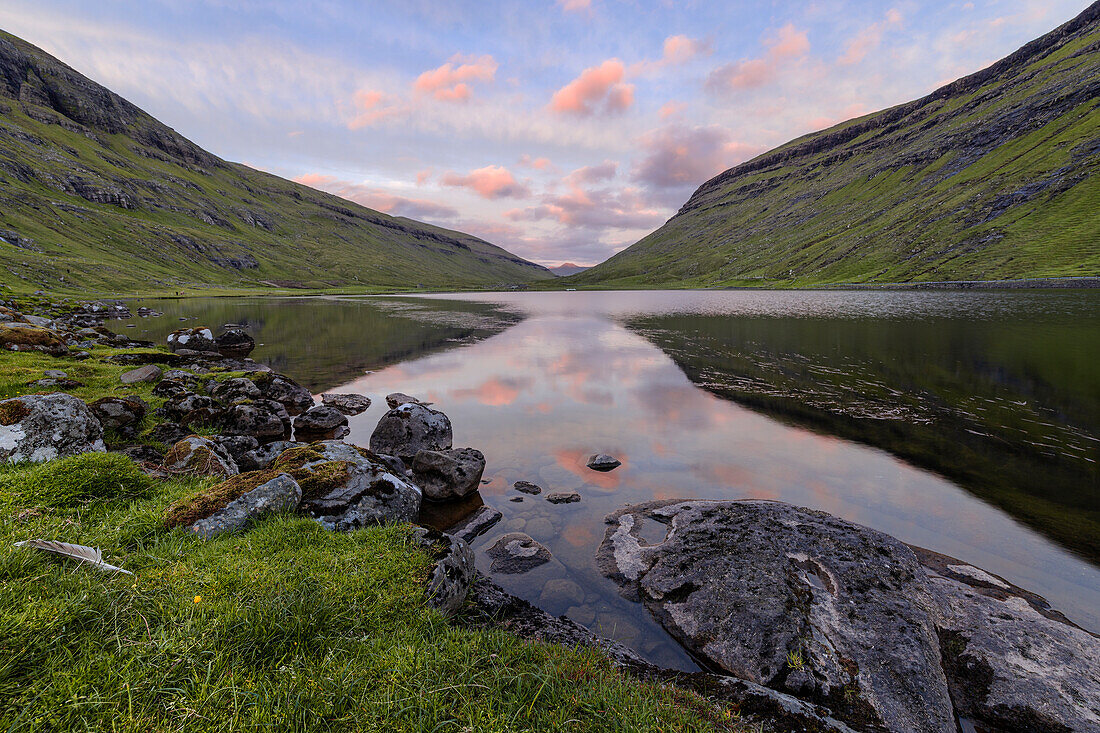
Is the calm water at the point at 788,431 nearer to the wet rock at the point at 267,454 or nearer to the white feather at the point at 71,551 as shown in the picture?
the wet rock at the point at 267,454

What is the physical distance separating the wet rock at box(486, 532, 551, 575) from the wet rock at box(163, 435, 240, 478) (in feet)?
26.3

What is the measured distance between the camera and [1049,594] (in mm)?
10680

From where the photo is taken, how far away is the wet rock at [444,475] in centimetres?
1554

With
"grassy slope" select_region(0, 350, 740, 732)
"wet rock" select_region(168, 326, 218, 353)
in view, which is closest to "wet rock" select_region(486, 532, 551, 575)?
"grassy slope" select_region(0, 350, 740, 732)

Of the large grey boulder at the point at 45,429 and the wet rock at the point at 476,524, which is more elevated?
the large grey boulder at the point at 45,429

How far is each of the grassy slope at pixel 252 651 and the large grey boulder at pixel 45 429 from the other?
2.91 m

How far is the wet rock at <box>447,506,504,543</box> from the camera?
13.5 metres

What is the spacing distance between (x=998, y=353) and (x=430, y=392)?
5023 cm

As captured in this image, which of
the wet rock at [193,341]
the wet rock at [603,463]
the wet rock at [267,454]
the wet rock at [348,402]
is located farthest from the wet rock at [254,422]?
the wet rock at [193,341]

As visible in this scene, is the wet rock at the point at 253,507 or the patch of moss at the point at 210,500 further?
the wet rock at the point at 253,507

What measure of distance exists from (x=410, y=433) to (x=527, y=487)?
6.85 meters

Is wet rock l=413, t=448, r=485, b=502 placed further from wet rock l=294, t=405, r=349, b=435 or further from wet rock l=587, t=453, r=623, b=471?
wet rock l=294, t=405, r=349, b=435

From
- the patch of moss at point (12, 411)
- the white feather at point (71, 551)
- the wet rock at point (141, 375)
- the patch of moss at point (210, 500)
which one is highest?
the patch of moss at point (12, 411)

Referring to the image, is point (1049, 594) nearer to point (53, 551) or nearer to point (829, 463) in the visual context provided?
point (829, 463)
